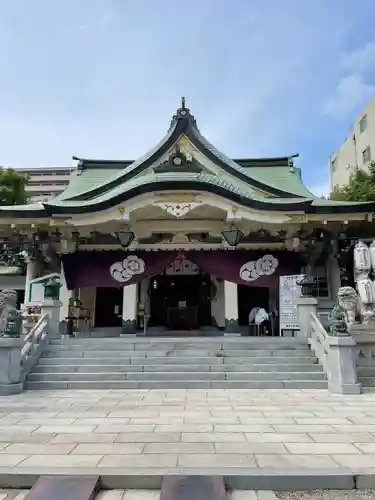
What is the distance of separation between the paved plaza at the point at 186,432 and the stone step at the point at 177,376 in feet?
2.67

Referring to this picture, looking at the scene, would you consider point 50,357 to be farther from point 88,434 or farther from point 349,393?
point 349,393

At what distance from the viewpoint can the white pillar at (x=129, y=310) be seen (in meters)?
13.1

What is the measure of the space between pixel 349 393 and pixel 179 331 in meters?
7.97

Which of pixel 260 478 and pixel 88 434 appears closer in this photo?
pixel 260 478

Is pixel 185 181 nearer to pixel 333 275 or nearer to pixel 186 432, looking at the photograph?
pixel 333 275

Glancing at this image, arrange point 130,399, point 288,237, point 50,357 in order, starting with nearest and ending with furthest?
point 130,399 → point 50,357 → point 288,237

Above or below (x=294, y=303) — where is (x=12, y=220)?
above

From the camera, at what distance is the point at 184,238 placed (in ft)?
44.7

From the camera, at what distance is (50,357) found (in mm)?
9578

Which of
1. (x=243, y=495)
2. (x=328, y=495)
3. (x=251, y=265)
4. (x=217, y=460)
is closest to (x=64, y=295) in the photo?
(x=251, y=265)

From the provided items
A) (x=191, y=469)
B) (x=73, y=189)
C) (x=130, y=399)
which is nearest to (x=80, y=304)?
(x=73, y=189)

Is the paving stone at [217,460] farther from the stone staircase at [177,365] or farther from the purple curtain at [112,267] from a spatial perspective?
the purple curtain at [112,267]

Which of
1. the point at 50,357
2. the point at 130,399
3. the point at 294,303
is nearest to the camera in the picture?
→ the point at 130,399

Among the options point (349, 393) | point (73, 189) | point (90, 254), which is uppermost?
point (73, 189)
